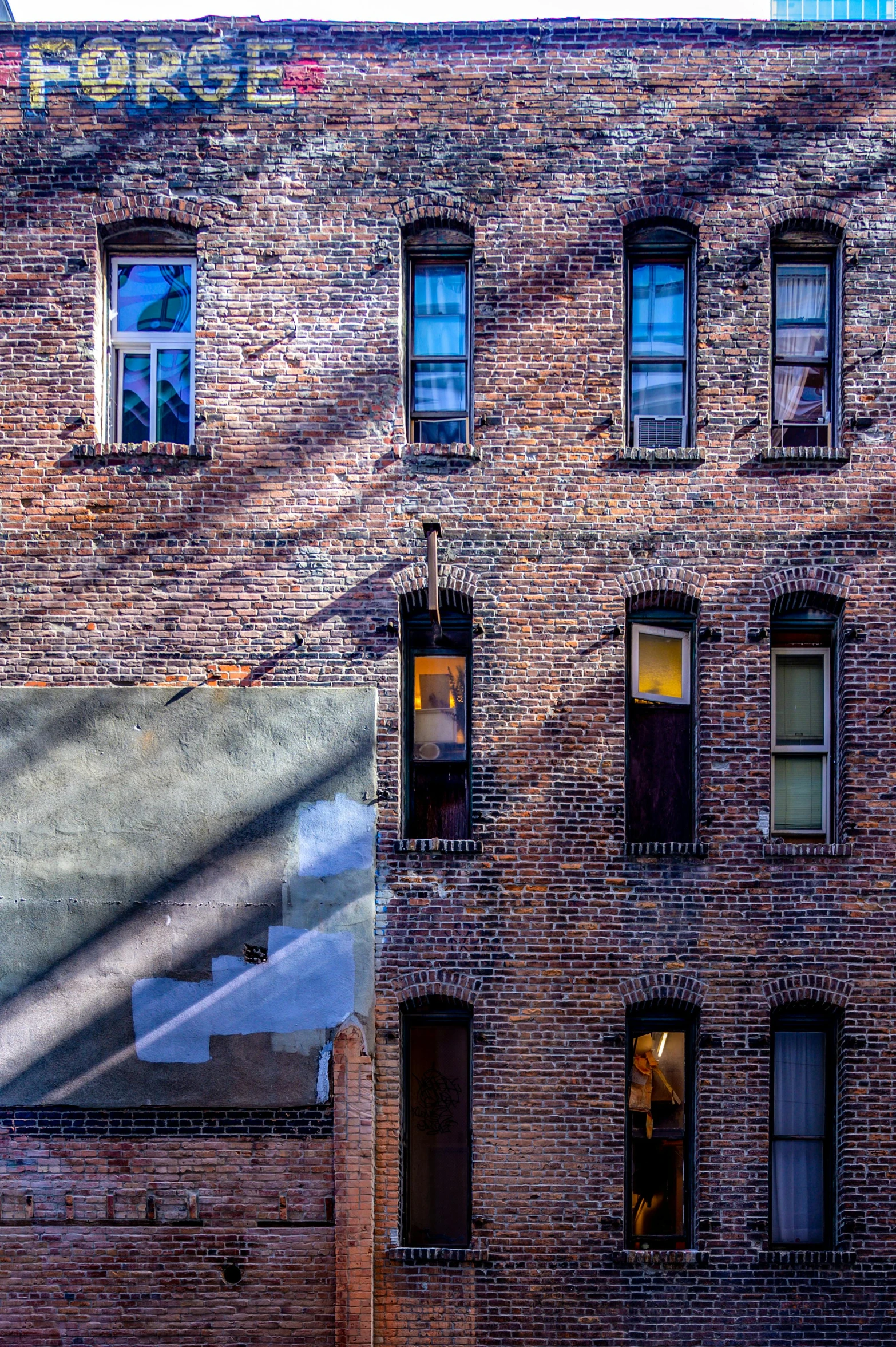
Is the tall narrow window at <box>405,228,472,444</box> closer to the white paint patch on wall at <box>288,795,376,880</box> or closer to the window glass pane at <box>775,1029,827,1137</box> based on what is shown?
the white paint patch on wall at <box>288,795,376,880</box>

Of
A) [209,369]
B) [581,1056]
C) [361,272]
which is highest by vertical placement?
[361,272]

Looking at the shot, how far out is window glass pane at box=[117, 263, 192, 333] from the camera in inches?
375

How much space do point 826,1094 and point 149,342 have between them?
31.8ft

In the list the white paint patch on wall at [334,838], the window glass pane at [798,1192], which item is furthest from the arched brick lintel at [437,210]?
the window glass pane at [798,1192]

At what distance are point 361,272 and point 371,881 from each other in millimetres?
5780

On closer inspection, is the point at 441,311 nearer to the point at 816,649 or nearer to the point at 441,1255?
the point at 816,649

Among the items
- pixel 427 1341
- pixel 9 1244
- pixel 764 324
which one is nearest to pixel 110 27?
pixel 764 324

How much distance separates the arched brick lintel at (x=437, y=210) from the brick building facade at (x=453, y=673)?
0.03m

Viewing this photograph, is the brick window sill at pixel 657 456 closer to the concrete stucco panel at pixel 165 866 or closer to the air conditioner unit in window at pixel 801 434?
the air conditioner unit in window at pixel 801 434

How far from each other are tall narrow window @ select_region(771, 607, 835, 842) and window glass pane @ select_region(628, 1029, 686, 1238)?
7.65 feet

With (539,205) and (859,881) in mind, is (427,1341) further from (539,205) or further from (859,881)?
(539,205)

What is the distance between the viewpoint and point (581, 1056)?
28.7ft

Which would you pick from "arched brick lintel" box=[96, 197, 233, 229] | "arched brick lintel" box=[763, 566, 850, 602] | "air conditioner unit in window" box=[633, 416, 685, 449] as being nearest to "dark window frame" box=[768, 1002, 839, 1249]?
"arched brick lintel" box=[763, 566, 850, 602]

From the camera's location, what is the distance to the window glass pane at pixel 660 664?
30.4 feet
